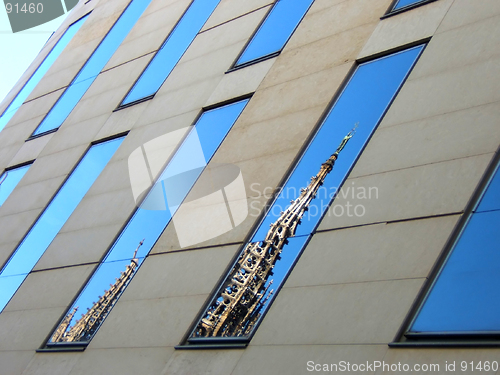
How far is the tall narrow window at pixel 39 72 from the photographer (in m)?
25.0

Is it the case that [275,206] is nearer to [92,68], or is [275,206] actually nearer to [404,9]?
[404,9]

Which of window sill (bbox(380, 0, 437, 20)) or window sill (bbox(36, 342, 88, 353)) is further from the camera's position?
window sill (bbox(380, 0, 437, 20))

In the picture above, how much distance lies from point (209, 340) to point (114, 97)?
10787 mm

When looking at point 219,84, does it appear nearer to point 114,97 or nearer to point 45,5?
point 114,97

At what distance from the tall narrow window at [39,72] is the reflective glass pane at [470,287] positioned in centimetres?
2099

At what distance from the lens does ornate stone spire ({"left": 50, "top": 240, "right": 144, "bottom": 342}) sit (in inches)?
490

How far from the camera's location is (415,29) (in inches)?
485

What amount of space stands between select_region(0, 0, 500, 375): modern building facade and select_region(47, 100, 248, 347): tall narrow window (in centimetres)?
6

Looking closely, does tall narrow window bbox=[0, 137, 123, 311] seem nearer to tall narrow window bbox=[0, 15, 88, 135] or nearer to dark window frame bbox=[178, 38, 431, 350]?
dark window frame bbox=[178, 38, 431, 350]

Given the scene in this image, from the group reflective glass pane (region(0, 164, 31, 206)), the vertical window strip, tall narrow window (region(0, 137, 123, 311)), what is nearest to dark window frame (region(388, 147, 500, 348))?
the vertical window strip

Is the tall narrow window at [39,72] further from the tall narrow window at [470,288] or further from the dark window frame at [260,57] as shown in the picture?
the tall narrow window at [470,288]

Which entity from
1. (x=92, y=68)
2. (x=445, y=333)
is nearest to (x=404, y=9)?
(x=445, y=333)

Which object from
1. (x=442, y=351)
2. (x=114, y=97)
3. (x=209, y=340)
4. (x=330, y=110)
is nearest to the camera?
(x=442, y=351)

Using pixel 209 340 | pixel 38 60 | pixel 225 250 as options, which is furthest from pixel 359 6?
pixel 38 60
